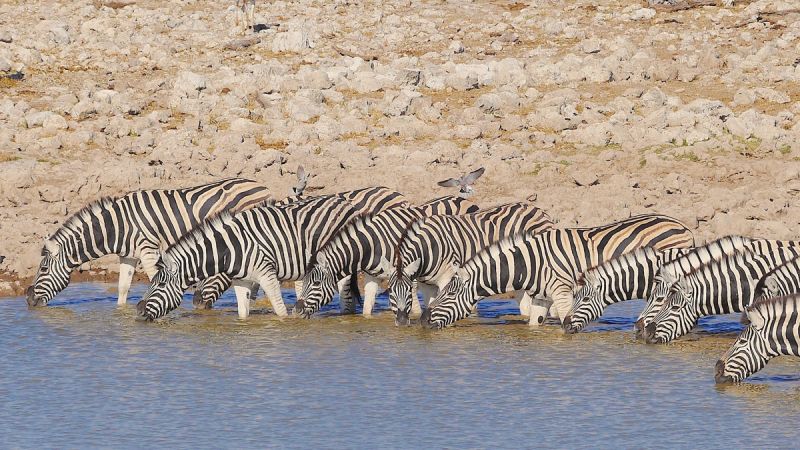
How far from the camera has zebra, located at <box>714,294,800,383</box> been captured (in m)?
11.2

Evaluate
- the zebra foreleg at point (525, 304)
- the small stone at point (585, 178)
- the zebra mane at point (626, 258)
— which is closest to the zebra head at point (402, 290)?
the zebra foreleg at point (525, 304)

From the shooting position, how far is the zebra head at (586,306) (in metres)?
13.9

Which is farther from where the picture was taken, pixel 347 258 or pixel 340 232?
pixel 340 232

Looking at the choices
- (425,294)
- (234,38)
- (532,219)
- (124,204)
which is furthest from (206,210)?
(234,38)

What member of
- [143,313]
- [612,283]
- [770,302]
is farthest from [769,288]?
[143,313]

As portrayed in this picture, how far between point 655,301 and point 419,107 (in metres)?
9.37

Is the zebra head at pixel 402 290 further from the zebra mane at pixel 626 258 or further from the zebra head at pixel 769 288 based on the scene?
the zebra head at pixel 769 288

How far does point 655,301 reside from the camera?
44.2 ft

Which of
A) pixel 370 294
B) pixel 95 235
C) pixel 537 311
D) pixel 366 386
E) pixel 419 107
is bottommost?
pixel 366 386

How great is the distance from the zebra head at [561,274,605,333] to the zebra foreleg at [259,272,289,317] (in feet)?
10.1

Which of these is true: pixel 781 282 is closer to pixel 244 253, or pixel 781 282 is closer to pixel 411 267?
pixel 411 267

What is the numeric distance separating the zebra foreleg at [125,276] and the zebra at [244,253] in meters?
1.22

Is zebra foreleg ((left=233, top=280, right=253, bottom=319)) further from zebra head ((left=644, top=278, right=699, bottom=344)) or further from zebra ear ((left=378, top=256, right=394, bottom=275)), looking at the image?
zebra head ((left=644, top=278, right=699, bottom=344))

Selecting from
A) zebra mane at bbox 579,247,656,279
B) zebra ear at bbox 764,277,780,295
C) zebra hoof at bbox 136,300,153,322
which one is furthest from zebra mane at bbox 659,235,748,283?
zebra hoof at bbox 136,300,153,322
